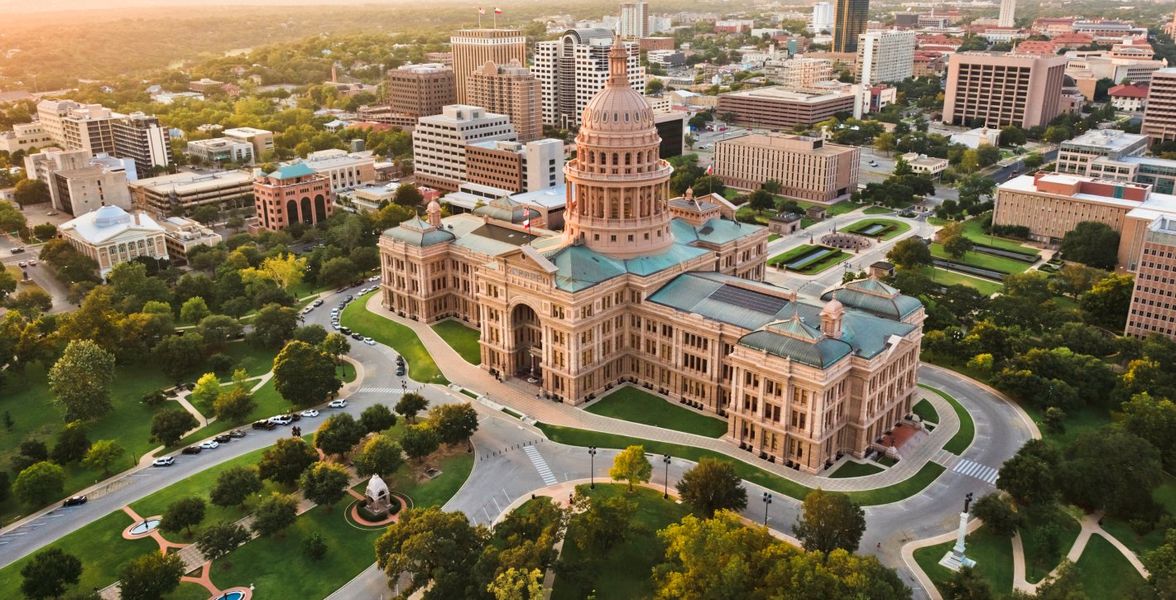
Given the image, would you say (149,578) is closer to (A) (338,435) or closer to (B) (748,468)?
(A) (338,435)

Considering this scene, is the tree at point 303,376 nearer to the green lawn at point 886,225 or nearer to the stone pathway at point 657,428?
the stone pathway at point 657,428

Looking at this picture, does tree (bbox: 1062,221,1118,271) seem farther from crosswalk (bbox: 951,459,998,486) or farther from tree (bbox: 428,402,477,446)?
tree (bbox: 428,402,477,446)

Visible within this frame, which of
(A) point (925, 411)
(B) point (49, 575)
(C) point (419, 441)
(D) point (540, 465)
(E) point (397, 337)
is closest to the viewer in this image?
(B) point (49, 575)

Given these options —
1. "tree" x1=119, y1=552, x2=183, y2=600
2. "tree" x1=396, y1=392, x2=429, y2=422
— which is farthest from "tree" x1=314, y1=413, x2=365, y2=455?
"tree" x1=119, y1=552, x2=183, y2=600

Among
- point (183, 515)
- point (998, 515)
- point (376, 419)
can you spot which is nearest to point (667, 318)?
point (376, 419)

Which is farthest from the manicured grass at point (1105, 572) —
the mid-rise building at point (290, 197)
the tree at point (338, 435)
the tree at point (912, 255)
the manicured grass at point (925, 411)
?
the mid-rise building at point (290, 197)

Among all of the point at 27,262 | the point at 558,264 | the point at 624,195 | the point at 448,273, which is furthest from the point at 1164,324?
the point at 27,262
